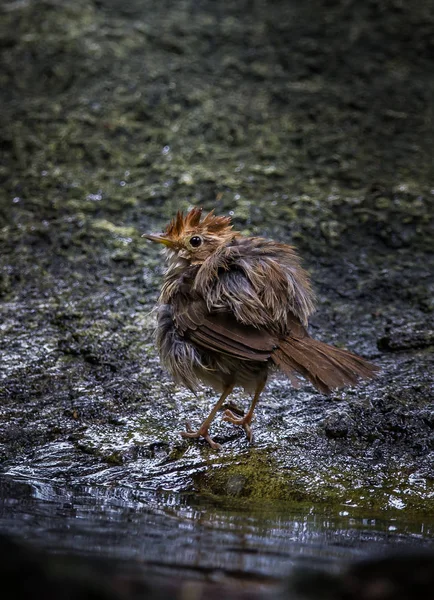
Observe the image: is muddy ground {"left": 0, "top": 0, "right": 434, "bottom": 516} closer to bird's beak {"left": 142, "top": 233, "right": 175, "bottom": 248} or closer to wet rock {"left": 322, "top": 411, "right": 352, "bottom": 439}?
wet rock {"left": 322, "top": 411, "right": 352, "bottom": 439}

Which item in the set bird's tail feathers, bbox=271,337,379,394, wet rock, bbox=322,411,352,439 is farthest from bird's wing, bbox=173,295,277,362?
wet rock, bbox=322,411,352,439

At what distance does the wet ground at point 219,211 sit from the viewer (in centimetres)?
377

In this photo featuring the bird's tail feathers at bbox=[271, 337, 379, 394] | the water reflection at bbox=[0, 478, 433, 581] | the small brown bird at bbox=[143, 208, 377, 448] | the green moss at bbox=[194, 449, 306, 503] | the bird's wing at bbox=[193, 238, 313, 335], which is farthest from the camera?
the bird's wing at bbox=[193, 238, 313, 335]

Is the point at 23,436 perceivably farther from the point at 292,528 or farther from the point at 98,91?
the point at 98,91

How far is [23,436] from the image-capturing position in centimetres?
411

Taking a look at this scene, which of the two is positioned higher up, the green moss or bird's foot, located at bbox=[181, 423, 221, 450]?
bird's foot, located at bbox=[181, 423, 221, 450]

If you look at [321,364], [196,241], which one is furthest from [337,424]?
[196,241]

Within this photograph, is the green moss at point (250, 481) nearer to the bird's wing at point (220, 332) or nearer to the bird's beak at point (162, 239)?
the bird's wing at point (220, 332)

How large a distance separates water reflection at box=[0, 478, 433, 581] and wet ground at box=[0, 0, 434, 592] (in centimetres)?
2

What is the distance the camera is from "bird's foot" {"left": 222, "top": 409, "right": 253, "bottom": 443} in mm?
4301

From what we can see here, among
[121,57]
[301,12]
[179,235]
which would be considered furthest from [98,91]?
[179,235]

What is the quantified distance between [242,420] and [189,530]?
5.03 feet

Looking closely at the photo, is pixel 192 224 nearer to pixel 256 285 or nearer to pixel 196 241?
pixel 196 241

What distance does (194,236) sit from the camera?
4816 mm
